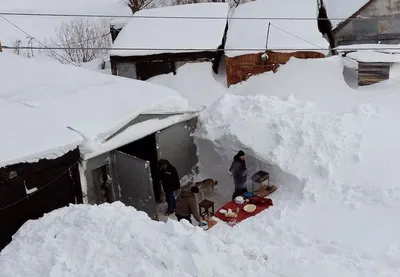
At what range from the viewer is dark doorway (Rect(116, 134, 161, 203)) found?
38.6 ft

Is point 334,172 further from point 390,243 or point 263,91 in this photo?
Result: point 263,91

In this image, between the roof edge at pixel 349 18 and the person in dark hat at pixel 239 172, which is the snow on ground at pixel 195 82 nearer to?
the person in dark hat at pixel 239 172

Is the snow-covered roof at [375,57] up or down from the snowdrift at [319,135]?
up

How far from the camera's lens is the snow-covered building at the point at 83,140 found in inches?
353

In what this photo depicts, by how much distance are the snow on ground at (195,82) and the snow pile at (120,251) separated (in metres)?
8.17

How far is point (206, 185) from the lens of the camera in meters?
11.7

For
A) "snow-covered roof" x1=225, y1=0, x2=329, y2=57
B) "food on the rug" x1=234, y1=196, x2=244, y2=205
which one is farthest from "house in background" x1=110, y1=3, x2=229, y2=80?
"food on the rug" x1=234, y1=196, x2=244, y2=205

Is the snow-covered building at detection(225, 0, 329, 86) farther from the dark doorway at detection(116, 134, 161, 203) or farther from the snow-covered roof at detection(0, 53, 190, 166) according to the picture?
the dark doorway at detection(116, 134, 161, 203)

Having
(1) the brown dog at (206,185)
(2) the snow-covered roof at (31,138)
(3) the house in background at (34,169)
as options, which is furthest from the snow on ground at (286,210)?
(2) the snow-covered roof at (31,138)

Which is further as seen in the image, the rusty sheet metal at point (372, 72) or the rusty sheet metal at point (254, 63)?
the rusty sheet metal at point (254, 63)

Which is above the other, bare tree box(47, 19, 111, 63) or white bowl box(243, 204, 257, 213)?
bare tree box(47, 19, 111, 63)

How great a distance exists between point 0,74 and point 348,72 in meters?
11.3

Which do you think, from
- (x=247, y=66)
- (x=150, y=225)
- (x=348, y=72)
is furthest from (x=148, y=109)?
(x=348, y=72)

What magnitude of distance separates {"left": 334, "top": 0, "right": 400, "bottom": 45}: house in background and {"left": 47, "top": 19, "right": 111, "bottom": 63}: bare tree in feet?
54.4
